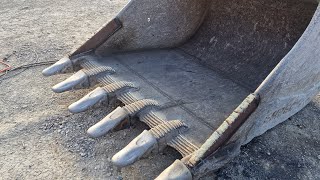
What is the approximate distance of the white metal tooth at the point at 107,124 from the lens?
194 cm

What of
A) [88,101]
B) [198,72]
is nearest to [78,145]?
[88,101]

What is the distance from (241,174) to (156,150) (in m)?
0.55

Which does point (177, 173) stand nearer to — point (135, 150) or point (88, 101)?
point (135, 150)

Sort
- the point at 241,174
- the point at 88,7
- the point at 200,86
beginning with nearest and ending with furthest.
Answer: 1. the point at 241,174
2. the point at 200,86
3. the point at 88,7

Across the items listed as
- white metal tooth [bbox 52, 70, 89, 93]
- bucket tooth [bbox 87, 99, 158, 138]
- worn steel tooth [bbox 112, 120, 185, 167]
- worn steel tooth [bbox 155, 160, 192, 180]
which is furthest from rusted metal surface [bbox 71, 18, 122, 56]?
worn steel tooth [bbox 155, 160, 192, 180]

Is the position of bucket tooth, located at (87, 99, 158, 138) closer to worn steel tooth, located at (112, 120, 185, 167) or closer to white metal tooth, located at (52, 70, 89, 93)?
worn steel tooth, located at (112, 120, 185, 167)

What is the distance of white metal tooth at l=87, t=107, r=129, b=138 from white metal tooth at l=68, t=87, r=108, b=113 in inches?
7.5

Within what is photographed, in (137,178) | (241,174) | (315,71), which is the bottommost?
(241,174)

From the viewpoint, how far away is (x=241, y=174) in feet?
6.81

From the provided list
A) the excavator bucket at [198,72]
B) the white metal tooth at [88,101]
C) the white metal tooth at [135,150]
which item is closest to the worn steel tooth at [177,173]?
the excavator bucket at [198,72]

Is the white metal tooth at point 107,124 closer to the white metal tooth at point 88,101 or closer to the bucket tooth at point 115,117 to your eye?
the bucket tooth at point 115,117

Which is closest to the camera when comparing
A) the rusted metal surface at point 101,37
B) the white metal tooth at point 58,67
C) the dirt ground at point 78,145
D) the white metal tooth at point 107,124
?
the white metal tooth at point 107,124

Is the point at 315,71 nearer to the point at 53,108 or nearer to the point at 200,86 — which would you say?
the point at 200,86

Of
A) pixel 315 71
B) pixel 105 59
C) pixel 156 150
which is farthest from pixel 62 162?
pixel 315 71
